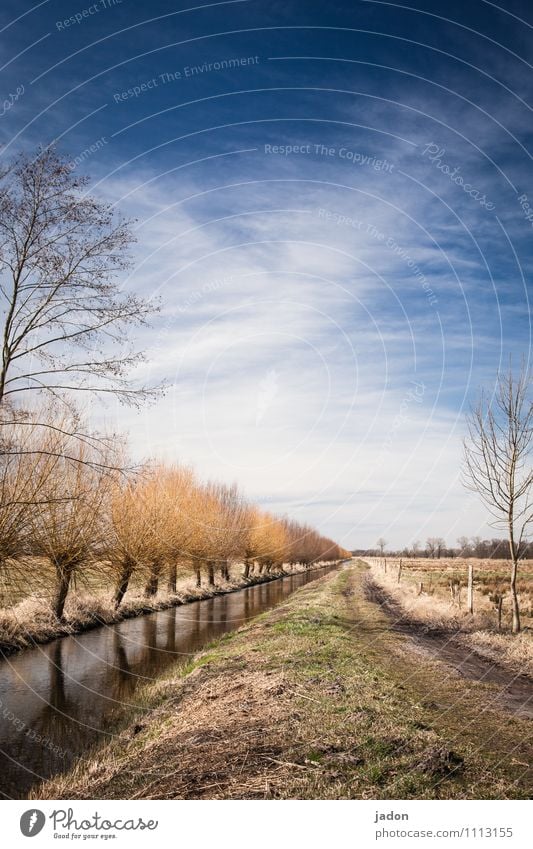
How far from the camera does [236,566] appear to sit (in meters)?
68.4

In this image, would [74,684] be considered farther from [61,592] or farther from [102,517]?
[102,517]

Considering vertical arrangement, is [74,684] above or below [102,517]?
below

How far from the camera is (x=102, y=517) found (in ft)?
75.9

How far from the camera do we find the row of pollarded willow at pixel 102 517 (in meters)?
15.4

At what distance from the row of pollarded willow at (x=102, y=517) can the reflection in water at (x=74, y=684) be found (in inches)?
92.0

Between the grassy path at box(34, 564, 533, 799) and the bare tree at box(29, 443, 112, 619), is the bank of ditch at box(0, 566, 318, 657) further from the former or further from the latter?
the grassy path at box(34, 564, 533, 799)

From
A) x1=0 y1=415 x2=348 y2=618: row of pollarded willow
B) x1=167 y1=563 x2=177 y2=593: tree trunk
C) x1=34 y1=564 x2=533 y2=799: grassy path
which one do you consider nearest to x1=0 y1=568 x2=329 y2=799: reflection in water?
x1=34 y1=564 x2=533 y2=799: grassy path

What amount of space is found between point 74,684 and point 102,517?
942 cm

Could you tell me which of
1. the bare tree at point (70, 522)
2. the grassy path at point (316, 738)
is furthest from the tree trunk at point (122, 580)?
the grassy path at point (316, 738)

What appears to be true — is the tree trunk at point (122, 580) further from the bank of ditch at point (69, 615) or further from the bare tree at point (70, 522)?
the bare tree at point (70, 522)

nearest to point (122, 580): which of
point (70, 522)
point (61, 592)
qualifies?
point (61, 592)

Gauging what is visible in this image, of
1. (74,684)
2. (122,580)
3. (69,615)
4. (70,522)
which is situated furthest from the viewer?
(122,580)
